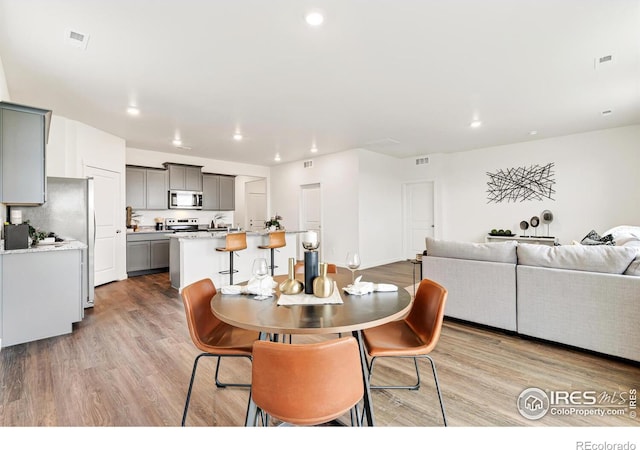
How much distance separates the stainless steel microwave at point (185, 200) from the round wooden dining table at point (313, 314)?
5576mm

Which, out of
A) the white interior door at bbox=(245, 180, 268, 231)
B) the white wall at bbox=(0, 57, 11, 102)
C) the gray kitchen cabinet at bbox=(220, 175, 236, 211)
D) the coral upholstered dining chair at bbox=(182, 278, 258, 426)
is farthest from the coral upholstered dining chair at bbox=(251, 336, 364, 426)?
the white interior door at bbox=(245, 180, 268, 231)

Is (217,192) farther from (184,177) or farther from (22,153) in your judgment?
(22,153)

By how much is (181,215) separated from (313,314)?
6.51 meters

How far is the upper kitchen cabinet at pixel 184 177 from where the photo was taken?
6.62m

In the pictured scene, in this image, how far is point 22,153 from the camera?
2875 millimetres

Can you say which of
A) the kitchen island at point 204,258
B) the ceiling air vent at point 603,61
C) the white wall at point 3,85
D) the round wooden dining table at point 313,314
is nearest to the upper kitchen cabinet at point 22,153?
the white wall at point 3,85

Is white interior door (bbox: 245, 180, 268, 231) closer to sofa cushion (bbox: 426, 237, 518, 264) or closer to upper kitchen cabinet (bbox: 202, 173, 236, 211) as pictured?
upper kitchen cabinet (bbox: 202, 173, 236, 211)

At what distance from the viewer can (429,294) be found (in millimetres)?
1909

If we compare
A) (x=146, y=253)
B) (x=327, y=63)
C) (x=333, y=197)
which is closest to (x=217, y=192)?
(x=146, y=253)

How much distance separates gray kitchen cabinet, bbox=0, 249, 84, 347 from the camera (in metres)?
2.83

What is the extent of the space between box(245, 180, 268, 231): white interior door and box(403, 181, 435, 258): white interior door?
3958 millimetres
